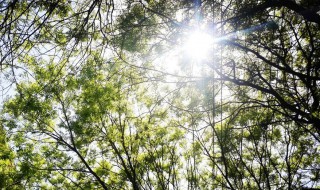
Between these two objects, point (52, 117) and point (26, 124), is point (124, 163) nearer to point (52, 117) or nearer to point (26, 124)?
point (52, 117)

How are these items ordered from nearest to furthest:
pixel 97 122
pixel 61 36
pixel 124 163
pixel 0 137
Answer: pixel 61 36
pixel 124 163
pixel 97 122
pixel 0 137

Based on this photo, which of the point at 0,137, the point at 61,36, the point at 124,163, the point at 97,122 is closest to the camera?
the point at 61,36

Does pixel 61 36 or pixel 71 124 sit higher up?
pixel 71 124

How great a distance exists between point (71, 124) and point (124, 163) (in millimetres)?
2331

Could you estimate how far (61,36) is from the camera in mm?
3049

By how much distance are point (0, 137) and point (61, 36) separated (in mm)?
7911

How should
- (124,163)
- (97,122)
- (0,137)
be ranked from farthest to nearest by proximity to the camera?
1. (0,137)
2. (97,122)
3. (124,163)

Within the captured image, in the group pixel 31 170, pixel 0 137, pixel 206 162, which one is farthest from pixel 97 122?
pixel 206 162

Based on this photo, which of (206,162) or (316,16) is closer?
(316,16)

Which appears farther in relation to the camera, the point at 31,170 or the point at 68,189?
the point at 68,189

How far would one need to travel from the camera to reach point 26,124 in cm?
889

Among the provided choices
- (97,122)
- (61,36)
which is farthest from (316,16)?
(97,122)

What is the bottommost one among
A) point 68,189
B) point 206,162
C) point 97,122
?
point 68,189

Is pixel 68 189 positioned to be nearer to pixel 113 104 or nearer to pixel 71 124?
pixel 71 124
